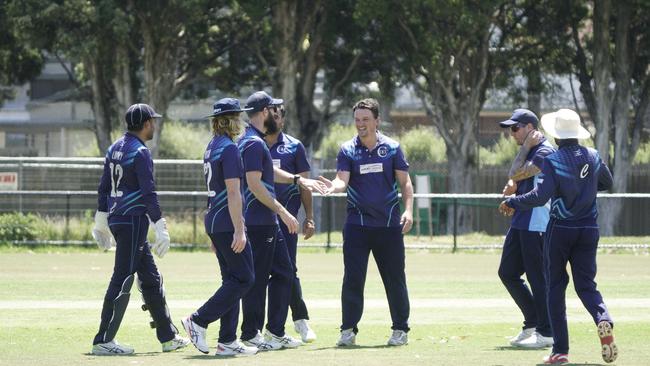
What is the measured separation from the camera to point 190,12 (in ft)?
115

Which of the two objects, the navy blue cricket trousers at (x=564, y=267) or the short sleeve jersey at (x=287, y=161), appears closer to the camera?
the navy blue cricket trousers at (x=564, y=267)

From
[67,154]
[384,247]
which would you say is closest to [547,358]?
[384,247]

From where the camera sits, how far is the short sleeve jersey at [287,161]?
39.2 feet

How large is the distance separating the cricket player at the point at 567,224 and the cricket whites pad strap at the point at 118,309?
11.0ft

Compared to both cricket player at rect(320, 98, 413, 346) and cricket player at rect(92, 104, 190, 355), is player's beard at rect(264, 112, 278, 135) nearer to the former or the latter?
cricket player at rect(320, 98, 413, 346)

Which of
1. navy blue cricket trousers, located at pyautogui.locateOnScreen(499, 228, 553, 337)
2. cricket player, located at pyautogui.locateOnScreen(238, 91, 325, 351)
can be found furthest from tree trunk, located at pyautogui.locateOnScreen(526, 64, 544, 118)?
cricket player, located at pyautogui.locateOnScreen(238, 91, 325, 351)

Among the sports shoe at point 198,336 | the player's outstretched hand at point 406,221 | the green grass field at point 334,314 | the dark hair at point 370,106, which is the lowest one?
the green grass field at point 334,314

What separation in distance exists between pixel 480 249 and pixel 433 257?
2101mm

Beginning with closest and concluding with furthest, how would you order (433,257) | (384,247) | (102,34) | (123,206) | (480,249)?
1. (123,206)
2. (384,247)
3. (433,257)
4. (480,249)
5. (102,34)

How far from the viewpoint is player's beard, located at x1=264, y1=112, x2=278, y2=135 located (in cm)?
1125

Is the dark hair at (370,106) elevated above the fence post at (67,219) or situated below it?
above

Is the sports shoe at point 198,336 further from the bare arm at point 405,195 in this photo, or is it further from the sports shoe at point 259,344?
the bare arm at point 405,195

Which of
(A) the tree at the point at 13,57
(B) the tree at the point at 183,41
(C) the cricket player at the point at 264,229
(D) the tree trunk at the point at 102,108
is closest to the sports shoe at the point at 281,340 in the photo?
(C) the cricket player at the point at 264,229

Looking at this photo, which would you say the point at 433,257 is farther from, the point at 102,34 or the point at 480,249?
the point at 102,34
